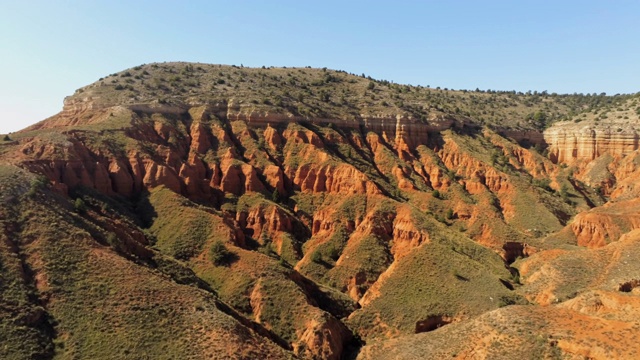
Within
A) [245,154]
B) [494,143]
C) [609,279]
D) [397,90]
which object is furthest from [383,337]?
[397,90]

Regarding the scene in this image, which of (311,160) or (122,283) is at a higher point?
(311,160)

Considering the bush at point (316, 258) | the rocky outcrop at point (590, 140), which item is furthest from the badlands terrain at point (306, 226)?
the rocky outcrop at point (590, 140)

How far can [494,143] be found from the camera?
357 ft

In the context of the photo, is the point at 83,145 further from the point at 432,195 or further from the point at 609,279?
the point at 609,279

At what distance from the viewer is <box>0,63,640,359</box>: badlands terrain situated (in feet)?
128

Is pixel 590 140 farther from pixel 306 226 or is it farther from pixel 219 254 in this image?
pixel 219 254

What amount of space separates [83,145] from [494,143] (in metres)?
87.9

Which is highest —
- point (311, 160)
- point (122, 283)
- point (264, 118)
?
point (264, 118)

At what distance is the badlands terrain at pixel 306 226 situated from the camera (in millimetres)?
39125

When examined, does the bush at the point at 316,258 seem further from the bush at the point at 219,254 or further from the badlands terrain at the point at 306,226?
the bush at the point at 219,254

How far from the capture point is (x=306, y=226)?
2867 inches

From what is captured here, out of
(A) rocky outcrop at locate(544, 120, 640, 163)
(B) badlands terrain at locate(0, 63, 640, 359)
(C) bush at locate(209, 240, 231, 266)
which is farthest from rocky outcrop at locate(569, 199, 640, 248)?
(C) bush at locate(209, 240, 231, 266)

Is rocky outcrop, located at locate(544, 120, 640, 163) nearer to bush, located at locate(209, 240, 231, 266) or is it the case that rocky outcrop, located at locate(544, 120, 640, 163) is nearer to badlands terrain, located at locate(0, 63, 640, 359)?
badlands terrain, located at locate(0, 63, 640, 359)

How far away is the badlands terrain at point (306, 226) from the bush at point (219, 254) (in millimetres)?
268
